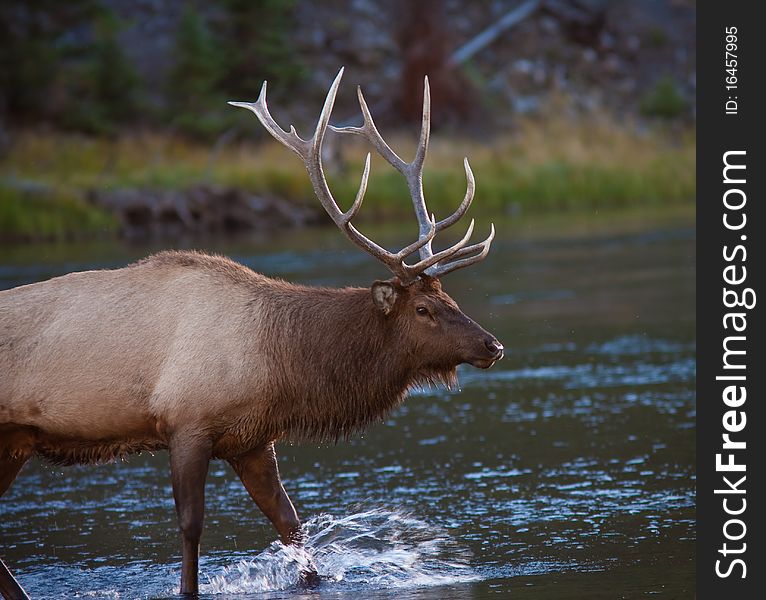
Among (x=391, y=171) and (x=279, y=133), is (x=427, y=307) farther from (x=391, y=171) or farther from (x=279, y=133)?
(x=391, y=171)

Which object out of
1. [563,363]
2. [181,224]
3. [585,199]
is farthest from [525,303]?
[585,199]

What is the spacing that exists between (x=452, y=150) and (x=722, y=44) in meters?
20.8

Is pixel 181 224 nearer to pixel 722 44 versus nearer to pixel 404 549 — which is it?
pixel 722 44

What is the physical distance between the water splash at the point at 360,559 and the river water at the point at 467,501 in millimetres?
14

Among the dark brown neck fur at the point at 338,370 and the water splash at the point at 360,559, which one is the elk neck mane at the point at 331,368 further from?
the water splash at the point at 360,559

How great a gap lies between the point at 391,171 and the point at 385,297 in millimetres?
21051

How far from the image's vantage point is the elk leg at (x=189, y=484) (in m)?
6.93

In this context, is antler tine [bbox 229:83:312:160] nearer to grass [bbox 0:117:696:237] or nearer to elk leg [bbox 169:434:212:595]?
elk leg [bbox 169:434:212:595]

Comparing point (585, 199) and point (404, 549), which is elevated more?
A: point (585, 199)

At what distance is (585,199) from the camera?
29438mm

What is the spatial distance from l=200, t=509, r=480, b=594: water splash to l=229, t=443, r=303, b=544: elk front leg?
10 centimetres

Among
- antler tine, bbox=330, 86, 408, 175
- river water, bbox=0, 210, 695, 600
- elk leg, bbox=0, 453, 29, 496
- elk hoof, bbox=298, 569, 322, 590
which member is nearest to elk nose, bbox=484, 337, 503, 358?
river water, bbox=0, 210, 695, 600

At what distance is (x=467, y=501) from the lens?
8375 mm

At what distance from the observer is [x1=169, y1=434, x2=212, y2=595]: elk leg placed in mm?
6926
